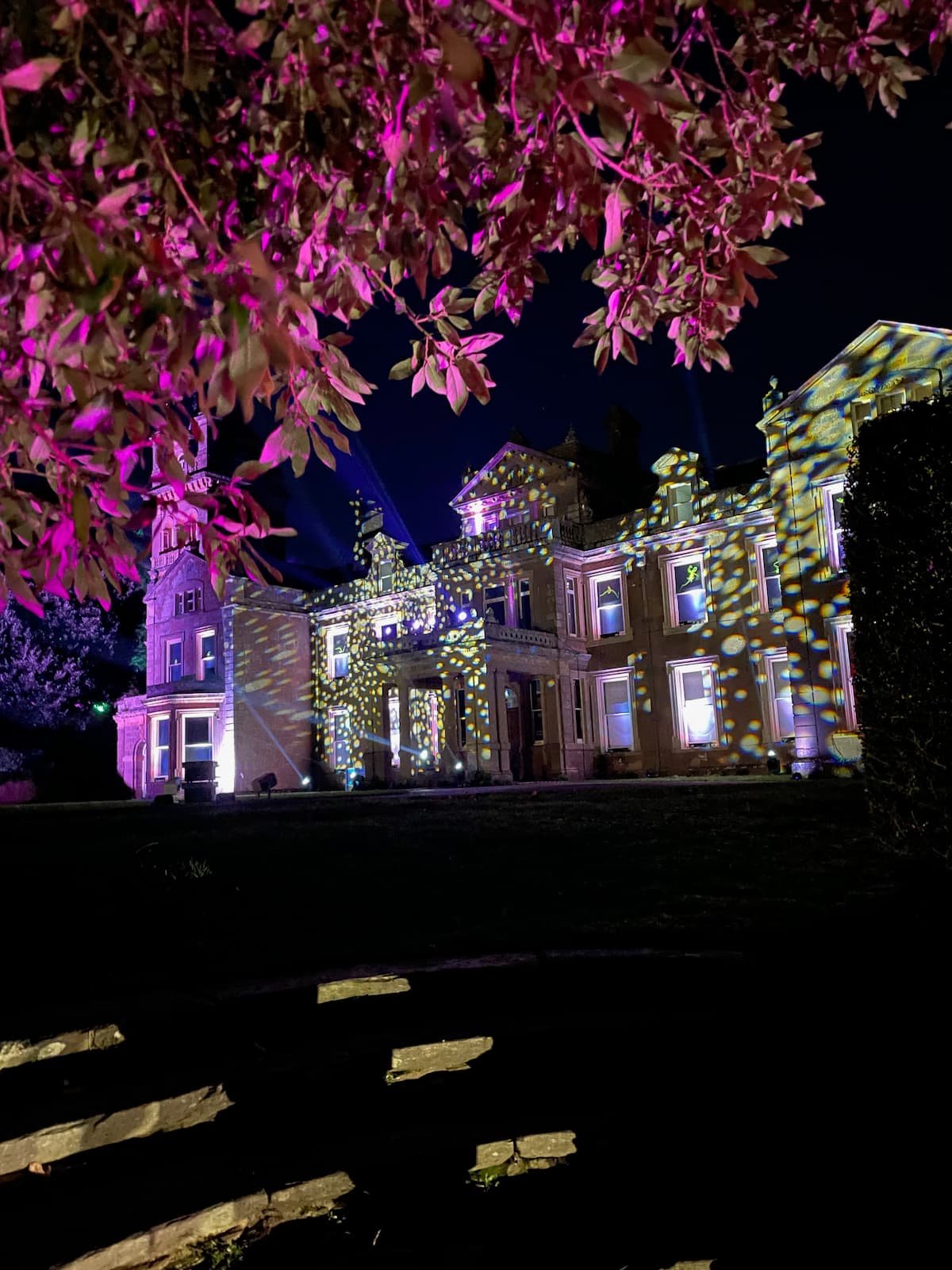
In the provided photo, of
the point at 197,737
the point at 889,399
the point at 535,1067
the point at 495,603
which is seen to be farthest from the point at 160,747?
the point at 535,1067

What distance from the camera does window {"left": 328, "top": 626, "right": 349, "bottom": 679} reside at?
33250 mm

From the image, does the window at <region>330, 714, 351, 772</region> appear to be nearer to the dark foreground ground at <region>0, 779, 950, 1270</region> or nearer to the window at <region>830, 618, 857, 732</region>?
the window at <region>830, 618, 857, 732</region>

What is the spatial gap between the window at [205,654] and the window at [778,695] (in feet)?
71.8

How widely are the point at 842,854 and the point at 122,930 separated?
617 centimetres

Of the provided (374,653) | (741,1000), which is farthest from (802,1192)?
(374,653)

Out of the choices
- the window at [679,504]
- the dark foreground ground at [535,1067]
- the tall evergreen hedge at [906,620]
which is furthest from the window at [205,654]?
the tall evergreen hedge at [906,620]

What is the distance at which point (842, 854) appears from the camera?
23.7 feet

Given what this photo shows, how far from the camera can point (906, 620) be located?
7387 millimetres

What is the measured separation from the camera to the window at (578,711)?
86.4 ft

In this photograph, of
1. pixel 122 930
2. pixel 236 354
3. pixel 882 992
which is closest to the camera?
pixel 236 354

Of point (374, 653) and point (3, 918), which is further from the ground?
point (374, 653)

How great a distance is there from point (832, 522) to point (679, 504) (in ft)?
20.1

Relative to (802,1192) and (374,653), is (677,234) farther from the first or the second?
(374,653)

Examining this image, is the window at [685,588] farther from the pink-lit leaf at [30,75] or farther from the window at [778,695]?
the pink-lit leaf at [30,75]
